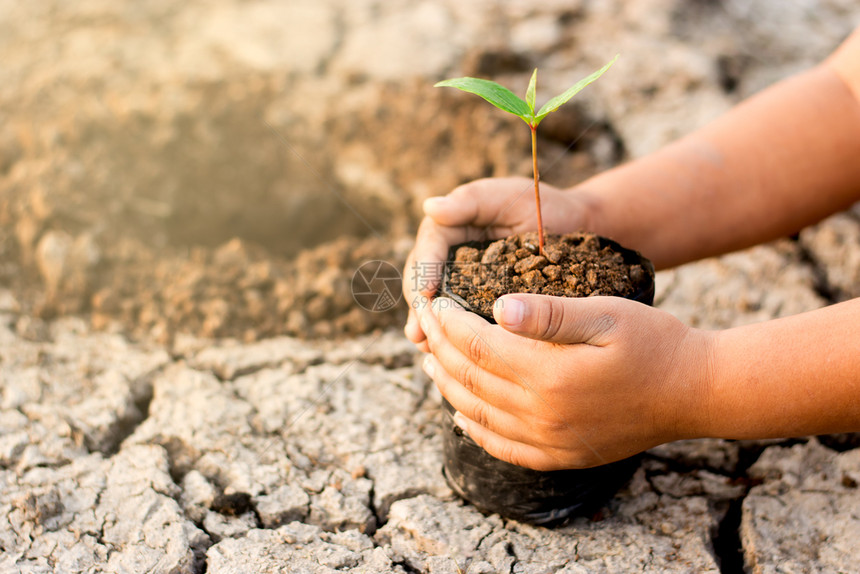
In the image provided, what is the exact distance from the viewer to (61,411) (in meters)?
1.50

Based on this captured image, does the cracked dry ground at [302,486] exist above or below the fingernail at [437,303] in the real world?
below

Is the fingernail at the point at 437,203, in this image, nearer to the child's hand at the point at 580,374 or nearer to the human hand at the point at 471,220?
the human hand at the point at 471,220

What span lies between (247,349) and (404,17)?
60.2 inches

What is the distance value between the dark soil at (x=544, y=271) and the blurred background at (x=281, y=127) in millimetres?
689

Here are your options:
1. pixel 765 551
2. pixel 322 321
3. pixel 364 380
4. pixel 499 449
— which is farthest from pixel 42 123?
pixel 765 551

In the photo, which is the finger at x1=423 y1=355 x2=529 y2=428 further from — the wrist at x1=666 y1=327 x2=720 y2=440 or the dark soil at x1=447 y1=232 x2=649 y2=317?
the wrist at x1=666 y1=327 x2=720 y2=440

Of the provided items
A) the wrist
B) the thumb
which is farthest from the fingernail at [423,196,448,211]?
the wrist

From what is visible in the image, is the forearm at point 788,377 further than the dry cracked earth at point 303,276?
No

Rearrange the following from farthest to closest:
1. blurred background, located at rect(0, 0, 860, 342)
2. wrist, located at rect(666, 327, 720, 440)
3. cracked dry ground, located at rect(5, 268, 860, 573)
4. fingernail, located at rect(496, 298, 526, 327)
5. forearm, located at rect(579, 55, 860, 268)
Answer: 1. blurred background, located at rect(0, 0, 860, 342)
2. forearm, located at rect(579, 55, 860, 268)
3. cracked dry ground, located at rect(5, 268, 860, 573)
4. wrist, located at rect(666, 327, 720, 440)
5. fingernail, located at rect(496, 298, 526, 327)

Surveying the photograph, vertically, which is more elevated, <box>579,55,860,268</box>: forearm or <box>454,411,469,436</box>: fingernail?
<box>579,55,860,268</box>: forearm

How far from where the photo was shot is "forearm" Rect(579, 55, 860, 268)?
151 cm

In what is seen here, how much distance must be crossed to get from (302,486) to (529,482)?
49 centimetres

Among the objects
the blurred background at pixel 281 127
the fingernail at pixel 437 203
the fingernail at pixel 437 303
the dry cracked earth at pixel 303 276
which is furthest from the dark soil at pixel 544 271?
the blurred background at pixel 281 127

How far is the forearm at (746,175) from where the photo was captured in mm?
1511
